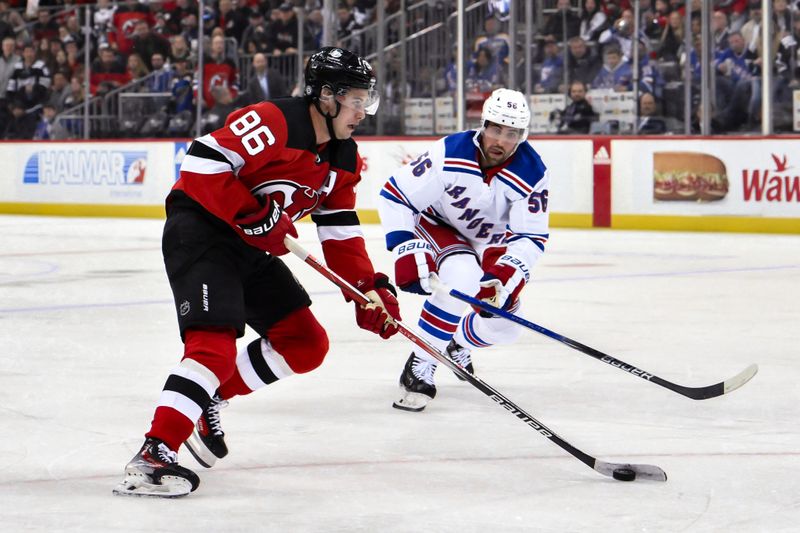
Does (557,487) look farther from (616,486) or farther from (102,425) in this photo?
(102,425)

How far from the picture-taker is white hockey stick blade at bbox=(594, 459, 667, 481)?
130 inches

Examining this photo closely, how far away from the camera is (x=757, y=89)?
12.0m

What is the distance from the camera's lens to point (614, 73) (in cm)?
1269

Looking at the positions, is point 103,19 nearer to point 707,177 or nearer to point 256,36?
point 256,36

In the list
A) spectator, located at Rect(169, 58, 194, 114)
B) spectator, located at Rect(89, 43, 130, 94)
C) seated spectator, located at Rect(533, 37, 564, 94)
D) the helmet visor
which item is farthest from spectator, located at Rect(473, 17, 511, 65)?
the helmet visor

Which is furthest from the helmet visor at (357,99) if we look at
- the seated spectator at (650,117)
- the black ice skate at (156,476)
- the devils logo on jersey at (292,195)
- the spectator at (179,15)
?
the spectator at (179,15)

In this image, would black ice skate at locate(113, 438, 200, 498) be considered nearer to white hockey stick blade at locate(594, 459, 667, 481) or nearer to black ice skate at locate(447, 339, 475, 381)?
white hockey stick blade at locate(594, 459, 667, 481)

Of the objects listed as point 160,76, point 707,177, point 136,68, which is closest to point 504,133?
point 707,177

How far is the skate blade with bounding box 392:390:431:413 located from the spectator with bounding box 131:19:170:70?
12.0m

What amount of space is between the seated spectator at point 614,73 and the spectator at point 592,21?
0.67ft

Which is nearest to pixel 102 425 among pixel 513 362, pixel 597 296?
pixel 513 362

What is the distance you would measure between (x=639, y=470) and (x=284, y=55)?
459 inches

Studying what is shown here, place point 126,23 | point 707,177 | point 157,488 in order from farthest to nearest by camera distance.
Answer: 1. point 126,23
2. point 707,177
3. point 157,488

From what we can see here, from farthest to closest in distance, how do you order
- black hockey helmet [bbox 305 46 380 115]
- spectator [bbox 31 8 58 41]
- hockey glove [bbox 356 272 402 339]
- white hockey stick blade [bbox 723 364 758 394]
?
1. spectator [bbox 31 8 58 41]
2. white hockey stick blade [bbox 723 364 758 394]
3. hockey glove [bbox 356 272 402 339]
4. black hockey helmet [bbox 305 46 380 115]
